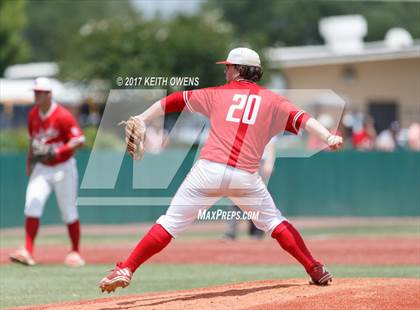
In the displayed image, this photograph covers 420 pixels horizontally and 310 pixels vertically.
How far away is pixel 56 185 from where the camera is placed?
1291cm

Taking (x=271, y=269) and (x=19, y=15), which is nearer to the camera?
(x=271, y=269)

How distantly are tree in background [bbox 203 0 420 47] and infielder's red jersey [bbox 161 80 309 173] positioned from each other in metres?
58.6

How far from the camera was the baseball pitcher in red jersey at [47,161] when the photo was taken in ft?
41.7

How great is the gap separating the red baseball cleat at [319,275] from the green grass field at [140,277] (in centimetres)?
235

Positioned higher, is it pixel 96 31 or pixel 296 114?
pixel 96 31

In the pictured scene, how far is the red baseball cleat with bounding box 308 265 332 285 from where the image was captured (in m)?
8.83

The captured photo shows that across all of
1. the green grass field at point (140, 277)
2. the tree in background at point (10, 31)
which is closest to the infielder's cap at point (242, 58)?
the green grass field at point (140, 277)

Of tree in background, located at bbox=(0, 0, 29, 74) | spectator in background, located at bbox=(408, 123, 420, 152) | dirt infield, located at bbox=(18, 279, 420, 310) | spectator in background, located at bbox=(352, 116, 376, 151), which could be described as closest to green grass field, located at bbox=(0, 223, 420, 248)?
spectator in background, located at bbox=(408, 123, 420, 152)

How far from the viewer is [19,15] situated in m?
46.5

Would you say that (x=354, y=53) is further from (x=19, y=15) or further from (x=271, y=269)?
(x=271, y=269)

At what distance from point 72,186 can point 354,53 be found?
25.5 m

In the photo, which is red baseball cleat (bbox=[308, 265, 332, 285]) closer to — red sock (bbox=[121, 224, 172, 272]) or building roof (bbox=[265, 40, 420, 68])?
red sock (bbox=[121, 224, 172, 272])

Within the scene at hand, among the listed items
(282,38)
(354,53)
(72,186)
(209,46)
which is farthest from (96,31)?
(282,38)

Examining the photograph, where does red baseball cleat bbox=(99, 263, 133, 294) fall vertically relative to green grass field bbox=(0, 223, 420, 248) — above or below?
below
